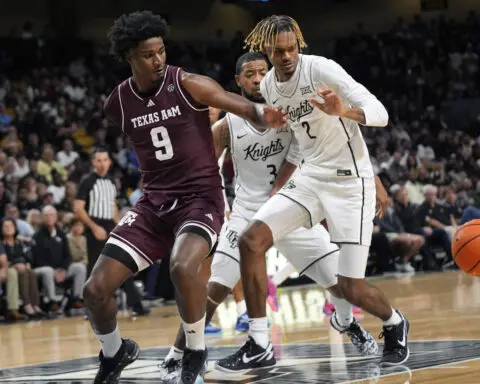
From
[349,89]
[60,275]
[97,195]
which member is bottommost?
[60,275]

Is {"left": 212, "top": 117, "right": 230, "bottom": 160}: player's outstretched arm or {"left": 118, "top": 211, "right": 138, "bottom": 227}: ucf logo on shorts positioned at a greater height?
{"left": 212, "top": 117, "right": 230, "bottom": 160}: player's outstretched arm

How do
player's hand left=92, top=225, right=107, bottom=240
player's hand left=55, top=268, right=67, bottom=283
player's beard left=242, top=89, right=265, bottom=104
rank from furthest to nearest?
player's hand left=55, top=268, right=67, bottom=283
player's hand left=92, top=225, right=107, bottom=240
player's beard left=242, top=89, right=265, bottom=104

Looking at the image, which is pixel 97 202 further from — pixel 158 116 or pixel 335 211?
pixel 158 116

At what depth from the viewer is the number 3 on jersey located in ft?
17.7

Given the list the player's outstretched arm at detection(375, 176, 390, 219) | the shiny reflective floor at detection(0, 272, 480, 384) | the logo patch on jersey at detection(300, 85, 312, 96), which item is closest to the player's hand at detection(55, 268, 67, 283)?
the shiny reflective floor at detection(0, 272, 480, 384)

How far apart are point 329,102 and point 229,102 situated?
1.86 ft

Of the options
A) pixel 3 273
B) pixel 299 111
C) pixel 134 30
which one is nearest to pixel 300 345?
pixel 299 111

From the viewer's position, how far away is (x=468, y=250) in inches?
328

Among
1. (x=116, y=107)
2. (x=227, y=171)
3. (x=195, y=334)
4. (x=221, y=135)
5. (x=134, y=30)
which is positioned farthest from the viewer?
(x=227, y=171)

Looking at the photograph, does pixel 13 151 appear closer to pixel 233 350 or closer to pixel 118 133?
pixel 118 133

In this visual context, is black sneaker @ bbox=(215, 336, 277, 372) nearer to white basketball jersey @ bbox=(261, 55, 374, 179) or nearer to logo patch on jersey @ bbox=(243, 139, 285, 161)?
white basketball jersey @ bbox=(261, 55, 374, 179)

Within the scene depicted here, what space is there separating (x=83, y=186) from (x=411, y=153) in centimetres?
1110

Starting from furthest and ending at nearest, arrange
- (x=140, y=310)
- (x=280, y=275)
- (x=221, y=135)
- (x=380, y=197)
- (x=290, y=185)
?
(x=140, y=310)
(x=280, y=275)
(x=221, y=135)
(x=380, y=197)
(x=290, y=185)

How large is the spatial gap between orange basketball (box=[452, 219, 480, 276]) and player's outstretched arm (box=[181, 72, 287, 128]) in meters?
3.67
